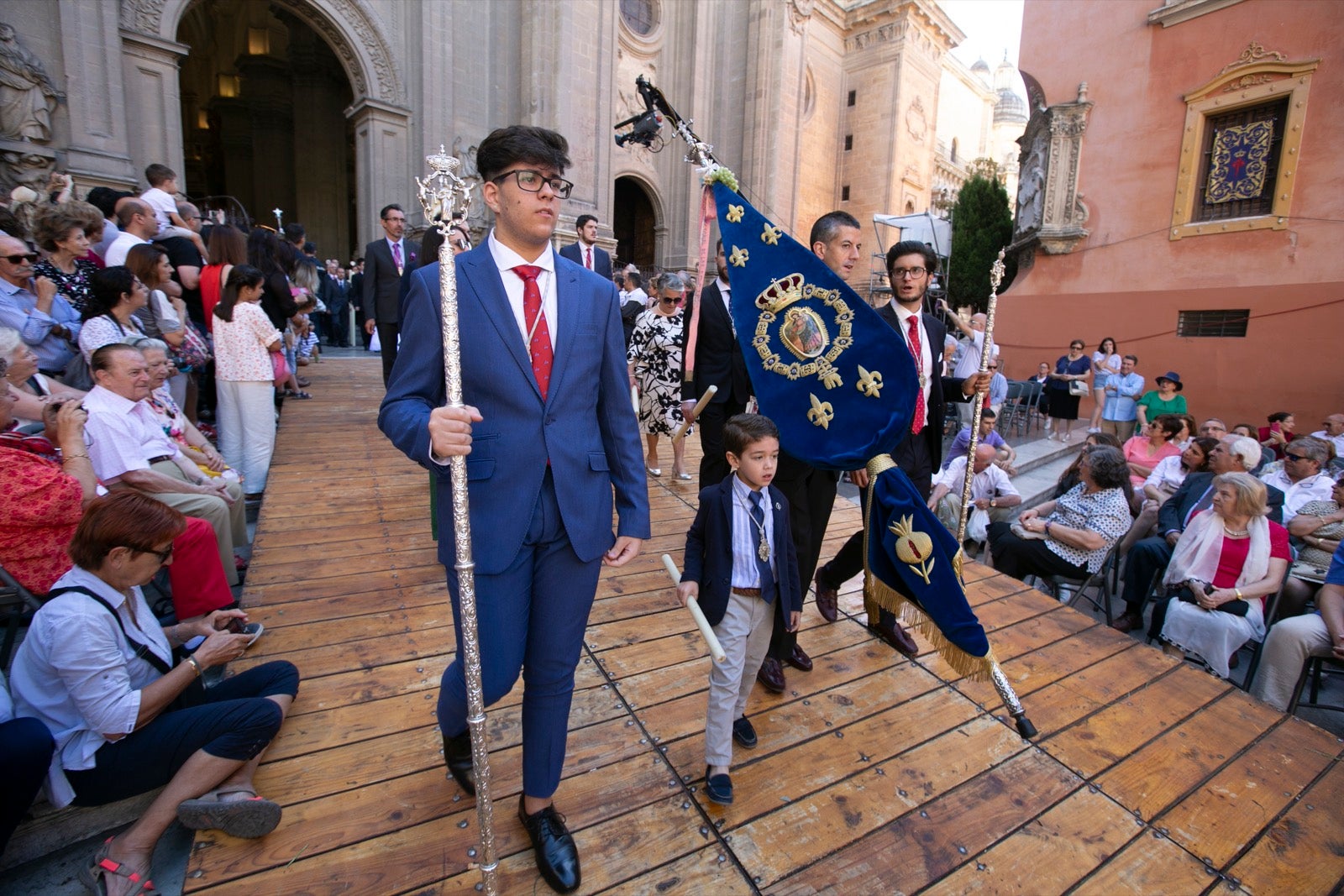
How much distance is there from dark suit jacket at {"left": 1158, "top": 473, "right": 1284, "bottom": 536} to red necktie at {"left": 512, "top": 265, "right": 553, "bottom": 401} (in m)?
5.16

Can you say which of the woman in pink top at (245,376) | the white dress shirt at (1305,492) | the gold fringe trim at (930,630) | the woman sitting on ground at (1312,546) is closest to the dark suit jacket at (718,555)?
the gold fringe trim at (930,630)

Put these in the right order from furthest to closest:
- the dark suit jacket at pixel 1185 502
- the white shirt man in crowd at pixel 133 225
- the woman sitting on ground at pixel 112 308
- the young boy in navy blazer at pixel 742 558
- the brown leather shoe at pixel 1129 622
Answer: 1. the white shirt man in crowd at pixel 133 225
2. the dark suit jacket at pixel 1185 502
3. the brown leather shoe at pixel 1129 622
4. the woman sitting on ground at pixel 112 308
5. the young boy in navy blazer at pixel 742 558

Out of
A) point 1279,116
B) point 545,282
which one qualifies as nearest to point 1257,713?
point 545,282

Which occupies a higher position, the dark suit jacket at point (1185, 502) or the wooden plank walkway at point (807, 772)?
the dark suit jacket at point (1185, 502)

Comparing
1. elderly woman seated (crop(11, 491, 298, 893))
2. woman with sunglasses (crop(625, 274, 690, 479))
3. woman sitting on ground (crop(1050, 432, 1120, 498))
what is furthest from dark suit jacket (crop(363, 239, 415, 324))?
woman sitting on ground (crop(1050, 432, 1120, 498))

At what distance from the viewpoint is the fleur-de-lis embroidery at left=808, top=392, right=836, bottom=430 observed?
303 centimetres

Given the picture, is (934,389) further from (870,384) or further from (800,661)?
(800,661)

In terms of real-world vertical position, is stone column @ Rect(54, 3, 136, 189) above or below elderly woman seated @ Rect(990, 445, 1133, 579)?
above

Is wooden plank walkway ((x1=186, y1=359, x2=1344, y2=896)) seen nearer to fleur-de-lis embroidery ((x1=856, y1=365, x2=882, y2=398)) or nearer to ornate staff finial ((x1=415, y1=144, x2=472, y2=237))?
fleur-de-lis embroidery ((x1=856, y1=365, x2=882, y2=398))

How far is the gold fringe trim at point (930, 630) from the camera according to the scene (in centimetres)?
273

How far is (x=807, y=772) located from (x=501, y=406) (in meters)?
1.81

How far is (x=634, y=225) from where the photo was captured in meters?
21.9

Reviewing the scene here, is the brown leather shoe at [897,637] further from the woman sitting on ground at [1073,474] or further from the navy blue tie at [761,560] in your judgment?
the woman sitting on ground at [1073,474]

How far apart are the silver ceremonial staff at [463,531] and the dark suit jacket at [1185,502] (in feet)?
17.4
